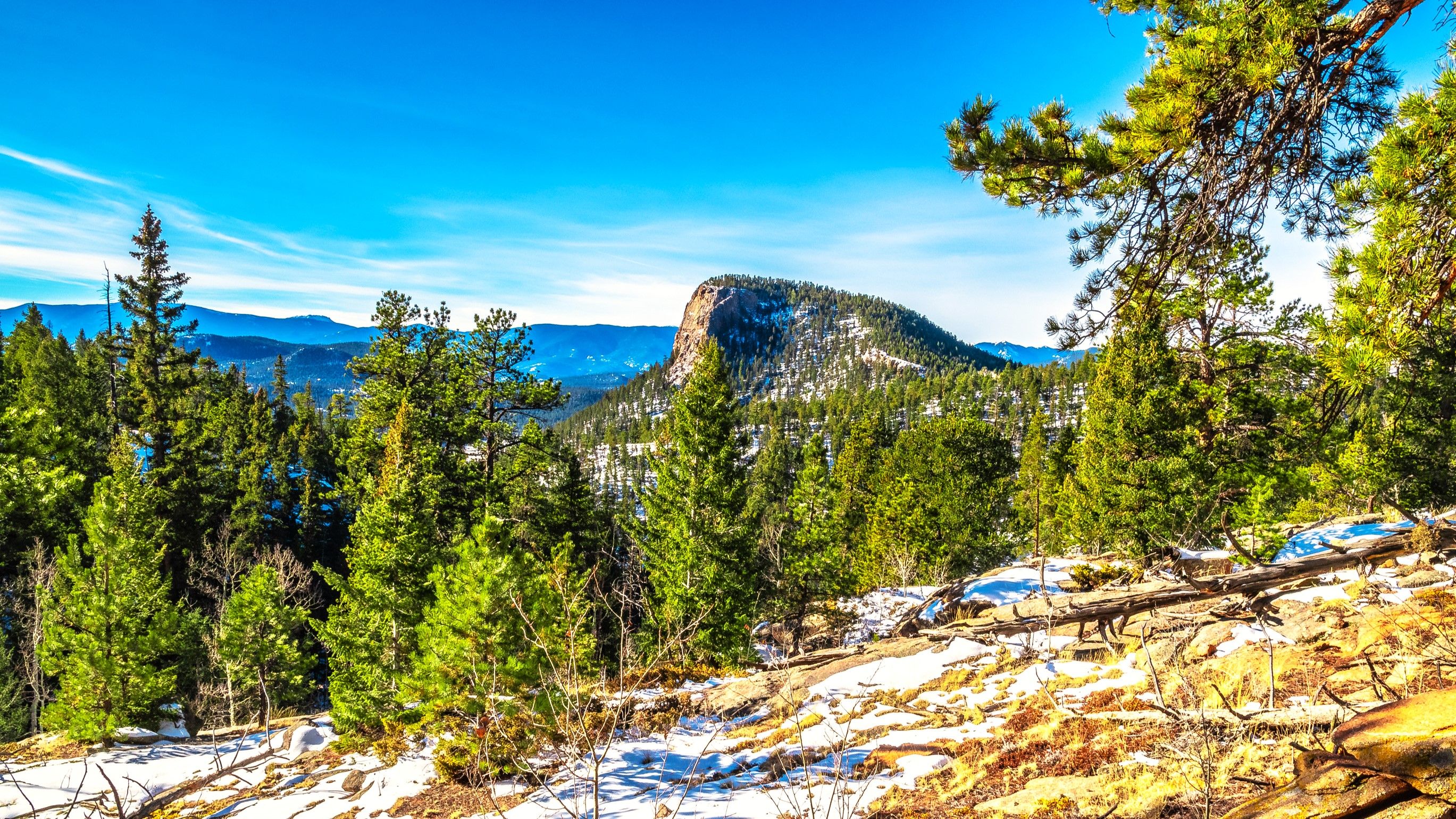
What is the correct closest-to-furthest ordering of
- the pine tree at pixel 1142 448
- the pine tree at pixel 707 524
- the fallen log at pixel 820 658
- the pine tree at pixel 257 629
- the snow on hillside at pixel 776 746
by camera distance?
the snow on hillside at pixel 776 746
the fallen log at pixel 820 658
the pine tree at pixel 1142 448
the pine tree at pixel 707 524
the pine tree at pixel 257 629

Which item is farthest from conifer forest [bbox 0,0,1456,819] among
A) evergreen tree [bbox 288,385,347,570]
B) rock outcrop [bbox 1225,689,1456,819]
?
evergreen tree [bbox 288,385,347,570]

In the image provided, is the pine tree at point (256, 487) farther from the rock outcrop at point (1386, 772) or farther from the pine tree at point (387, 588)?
the rock outcrop at point (1386, 772)

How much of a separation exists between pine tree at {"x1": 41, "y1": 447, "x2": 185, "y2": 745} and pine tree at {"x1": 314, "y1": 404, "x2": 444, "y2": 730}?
6267 mm

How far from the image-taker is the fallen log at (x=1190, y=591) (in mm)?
3211

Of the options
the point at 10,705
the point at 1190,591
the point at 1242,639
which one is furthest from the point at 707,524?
the point at 10,705

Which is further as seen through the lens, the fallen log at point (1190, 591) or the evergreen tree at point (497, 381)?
the evergreen tree at point (497, 381)

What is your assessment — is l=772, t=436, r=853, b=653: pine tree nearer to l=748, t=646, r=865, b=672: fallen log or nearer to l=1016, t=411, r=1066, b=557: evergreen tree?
l=748, t=646, r=865, b=672: fallen log

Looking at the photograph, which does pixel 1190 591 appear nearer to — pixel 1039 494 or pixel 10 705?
pixel 1039 494

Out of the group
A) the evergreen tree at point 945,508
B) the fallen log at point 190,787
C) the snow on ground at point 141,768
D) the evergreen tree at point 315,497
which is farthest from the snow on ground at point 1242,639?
the evergreen tree at point 315,497

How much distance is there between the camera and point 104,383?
4209cm

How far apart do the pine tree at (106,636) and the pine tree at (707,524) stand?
14.2 m

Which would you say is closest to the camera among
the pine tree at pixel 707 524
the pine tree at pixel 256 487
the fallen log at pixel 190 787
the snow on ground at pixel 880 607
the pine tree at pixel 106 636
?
the fallen log at pixel 190 787

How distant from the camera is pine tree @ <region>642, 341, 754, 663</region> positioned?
18172 mm

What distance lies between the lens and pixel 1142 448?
17.2 m
